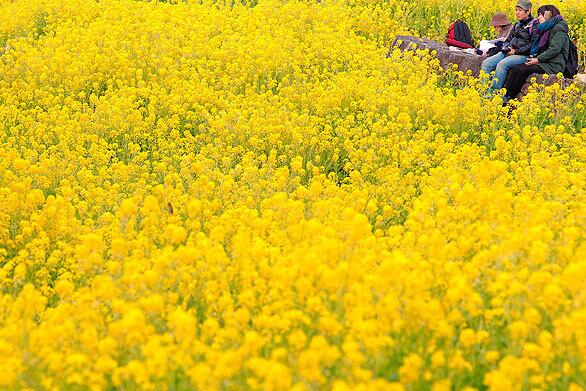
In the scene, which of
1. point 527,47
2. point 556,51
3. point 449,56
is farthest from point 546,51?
point 449,56

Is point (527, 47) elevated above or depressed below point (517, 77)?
above

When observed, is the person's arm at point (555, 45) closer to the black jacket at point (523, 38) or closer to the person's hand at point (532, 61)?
the person's hand at point (532, 61)

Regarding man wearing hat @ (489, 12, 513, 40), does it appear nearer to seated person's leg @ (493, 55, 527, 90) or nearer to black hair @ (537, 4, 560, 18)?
seated person's leg @ (493, 55, 527, 90)

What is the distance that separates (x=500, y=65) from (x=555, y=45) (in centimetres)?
82

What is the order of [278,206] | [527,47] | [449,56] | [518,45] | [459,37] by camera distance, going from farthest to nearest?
[459,37] < [449,56] < [518,45] < [527,47] < [278,206]

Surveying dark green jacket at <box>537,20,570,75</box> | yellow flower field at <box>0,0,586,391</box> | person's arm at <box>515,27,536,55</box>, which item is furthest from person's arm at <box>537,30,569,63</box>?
yellow flower field at <box>0,0,586,391</box>

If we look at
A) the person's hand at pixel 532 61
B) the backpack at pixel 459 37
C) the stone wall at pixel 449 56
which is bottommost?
the stone wall at pixel 449 56

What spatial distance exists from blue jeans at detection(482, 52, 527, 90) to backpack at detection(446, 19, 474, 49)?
1.86 metres

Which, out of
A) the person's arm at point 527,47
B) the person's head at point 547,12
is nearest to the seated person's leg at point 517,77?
the person's arm at point 527,47

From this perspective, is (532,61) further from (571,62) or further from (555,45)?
(571,62)

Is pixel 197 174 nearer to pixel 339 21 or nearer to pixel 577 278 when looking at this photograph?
pixel 577 278

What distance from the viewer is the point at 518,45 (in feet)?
35.4

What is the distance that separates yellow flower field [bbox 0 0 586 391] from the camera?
153 inches

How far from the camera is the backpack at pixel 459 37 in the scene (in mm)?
13125
